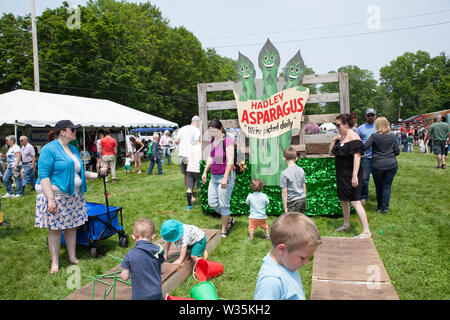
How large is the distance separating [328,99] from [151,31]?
37.6 m

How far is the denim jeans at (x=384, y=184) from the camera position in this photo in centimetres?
558

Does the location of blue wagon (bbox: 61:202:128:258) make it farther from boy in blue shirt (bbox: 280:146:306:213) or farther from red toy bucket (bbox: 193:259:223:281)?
boy in blue shirt (bbox: 280:146:306:213)

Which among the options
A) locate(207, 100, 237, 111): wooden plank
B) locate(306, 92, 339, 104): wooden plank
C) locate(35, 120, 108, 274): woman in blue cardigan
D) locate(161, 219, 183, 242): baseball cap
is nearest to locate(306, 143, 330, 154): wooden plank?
locate(306, 92, 339, 104): wooden plank

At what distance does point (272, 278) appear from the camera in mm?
1481

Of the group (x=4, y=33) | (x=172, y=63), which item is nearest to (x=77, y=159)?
(x=4, y=33)

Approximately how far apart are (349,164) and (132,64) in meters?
31.0

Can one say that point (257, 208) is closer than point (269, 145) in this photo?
Yes

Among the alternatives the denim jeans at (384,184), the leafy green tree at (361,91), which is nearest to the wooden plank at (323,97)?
the denim jeans at (384,184)

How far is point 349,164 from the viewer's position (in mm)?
4531

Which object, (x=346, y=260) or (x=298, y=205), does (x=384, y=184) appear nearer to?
(x=298, y=205)

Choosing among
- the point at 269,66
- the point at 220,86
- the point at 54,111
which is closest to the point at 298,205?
the point at 269,66

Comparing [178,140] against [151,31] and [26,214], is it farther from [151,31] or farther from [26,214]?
[151,31]

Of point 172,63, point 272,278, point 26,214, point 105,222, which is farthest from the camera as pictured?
point 172,63

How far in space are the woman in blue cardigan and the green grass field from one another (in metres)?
0.49
